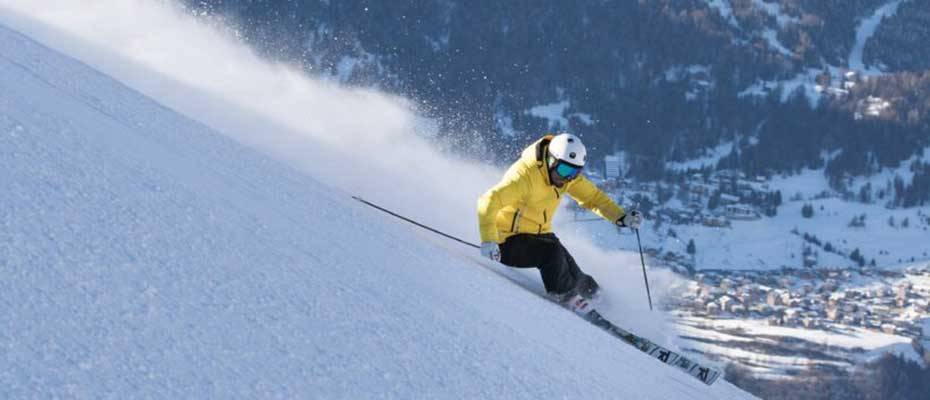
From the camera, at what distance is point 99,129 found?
16.2ft

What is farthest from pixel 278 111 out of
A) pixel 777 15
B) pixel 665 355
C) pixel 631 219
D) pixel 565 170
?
pixel 777 15

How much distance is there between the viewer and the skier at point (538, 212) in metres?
6.98

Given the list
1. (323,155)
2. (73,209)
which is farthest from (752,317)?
(73,209)

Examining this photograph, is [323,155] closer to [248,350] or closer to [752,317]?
[248,350]

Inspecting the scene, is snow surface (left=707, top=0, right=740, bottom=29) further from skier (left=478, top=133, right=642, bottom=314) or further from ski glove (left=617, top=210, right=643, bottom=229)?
skier (left=478, top=133, right=642, bottom=314)

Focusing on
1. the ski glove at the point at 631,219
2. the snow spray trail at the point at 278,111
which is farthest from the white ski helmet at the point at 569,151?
the snow spray trail at the point at 278,111

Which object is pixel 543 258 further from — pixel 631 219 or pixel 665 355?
pixel 665 355

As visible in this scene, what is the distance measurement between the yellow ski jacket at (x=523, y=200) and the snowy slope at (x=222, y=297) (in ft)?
4.56

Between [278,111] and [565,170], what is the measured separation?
6.44 m

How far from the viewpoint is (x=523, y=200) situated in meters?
7.26

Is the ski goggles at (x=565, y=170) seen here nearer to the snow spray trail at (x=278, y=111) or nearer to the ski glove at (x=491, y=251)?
the ski glove at (x=491, y=251)

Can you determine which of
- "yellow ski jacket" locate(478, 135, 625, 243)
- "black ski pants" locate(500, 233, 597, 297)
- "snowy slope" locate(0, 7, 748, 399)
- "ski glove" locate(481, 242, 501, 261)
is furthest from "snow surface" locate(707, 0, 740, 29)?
"snowy slope" locate(0, 7, 748, 399)

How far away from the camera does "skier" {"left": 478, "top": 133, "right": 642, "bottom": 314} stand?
22.9ft

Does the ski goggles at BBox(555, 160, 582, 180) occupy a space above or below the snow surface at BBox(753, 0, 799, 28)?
below
